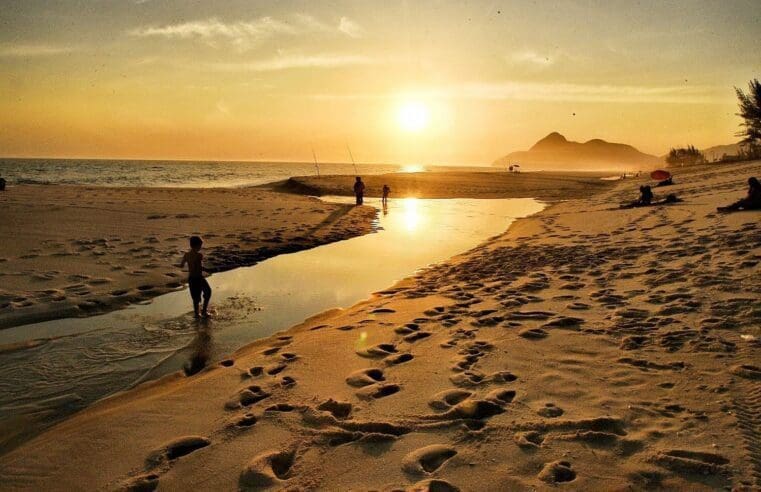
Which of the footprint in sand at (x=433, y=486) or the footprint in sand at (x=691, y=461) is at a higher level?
the footprint in sand at (x=691, y=461)

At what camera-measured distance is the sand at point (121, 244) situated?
785 centimetres

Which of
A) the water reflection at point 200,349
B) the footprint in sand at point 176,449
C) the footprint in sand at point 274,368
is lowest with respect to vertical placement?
the water reflection at point 200,349

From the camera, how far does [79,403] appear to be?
450 cm

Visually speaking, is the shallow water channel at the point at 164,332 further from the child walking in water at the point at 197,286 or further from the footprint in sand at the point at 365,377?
the footprint in sand at the point at 365,377

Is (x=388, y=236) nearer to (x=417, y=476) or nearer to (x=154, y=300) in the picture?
(x=154, y=300)

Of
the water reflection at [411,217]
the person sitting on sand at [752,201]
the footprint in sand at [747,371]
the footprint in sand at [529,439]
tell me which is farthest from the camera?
the water reflection at [411,217]

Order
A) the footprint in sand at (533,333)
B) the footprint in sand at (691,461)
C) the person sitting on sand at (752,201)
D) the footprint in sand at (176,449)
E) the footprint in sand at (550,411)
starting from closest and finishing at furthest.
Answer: the footprint in sand at (691,461) < the footprint in sand at (176,449) < the footprint in sand at (550,411) < the footprint in sand at (533,333) < the person sitting on sand at (752,201)

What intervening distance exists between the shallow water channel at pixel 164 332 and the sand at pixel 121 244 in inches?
27.0

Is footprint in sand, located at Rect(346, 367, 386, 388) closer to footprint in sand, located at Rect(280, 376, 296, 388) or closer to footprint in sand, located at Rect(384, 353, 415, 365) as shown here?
footprint in sand, located at Rect(384, 353, 415, 365)

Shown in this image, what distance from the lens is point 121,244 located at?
11.9 meters

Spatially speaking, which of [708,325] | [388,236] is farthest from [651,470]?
[388,236]

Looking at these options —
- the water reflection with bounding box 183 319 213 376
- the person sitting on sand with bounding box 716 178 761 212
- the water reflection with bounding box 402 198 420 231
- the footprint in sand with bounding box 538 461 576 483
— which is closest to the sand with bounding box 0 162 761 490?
the footprint in sand with bounding box 538 461 576 483

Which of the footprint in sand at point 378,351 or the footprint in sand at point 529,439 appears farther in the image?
the footprint in sand at point 378,351

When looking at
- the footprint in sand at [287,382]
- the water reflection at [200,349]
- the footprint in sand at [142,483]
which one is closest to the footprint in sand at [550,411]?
the footprint in sand at [287,382]
